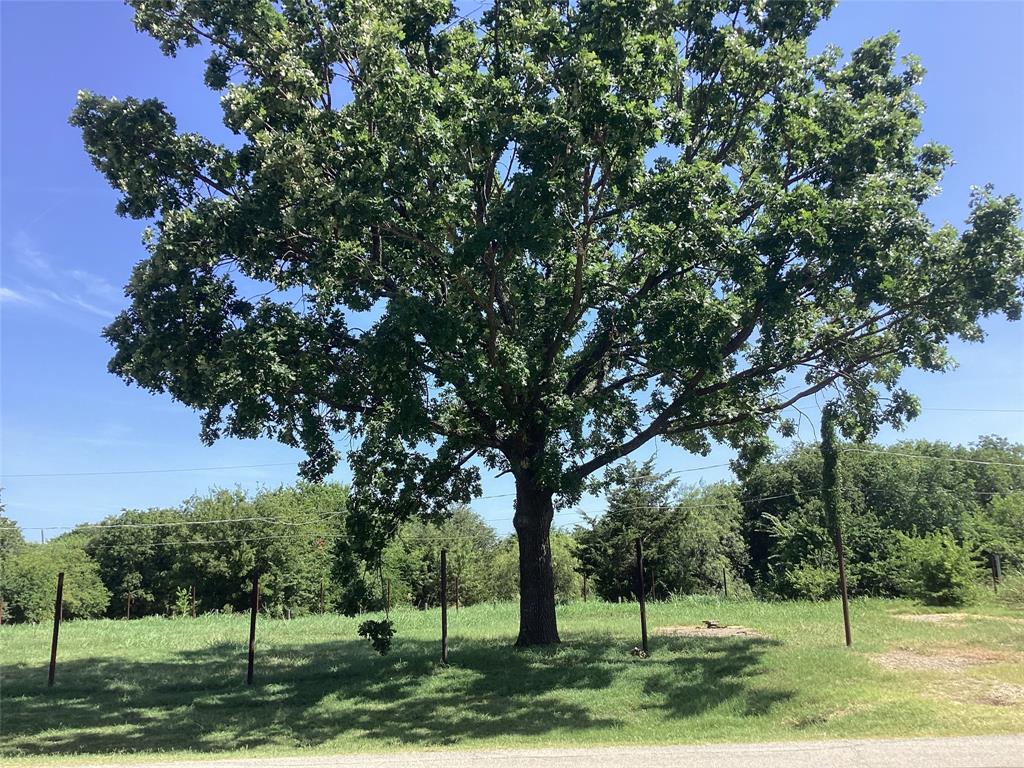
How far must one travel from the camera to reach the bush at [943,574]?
18.9 metres

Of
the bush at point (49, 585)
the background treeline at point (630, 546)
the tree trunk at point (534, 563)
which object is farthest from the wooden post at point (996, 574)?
the bush at point (49, 585)

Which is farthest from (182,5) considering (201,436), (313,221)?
(201,436)

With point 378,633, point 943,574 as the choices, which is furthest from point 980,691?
point 943,574

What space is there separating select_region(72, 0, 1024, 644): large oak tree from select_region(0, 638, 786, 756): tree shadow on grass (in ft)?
11.7

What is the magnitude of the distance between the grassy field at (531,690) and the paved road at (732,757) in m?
0.66

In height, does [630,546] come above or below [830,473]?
below

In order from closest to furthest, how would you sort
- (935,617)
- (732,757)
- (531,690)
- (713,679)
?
(732,757), (713,679), (531,690), (935,617)

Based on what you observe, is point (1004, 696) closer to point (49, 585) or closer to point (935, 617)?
point (935, 617)

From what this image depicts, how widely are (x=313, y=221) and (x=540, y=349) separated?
4.66m

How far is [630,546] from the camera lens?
34.3 metres

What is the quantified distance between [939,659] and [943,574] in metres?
9.13

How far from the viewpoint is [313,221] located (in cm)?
1057

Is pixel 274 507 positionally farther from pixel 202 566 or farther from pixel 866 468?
pixel 866 468

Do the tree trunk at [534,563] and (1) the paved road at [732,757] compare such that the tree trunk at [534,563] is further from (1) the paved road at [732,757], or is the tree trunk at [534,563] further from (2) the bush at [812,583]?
(2) the bush at [812,583]
